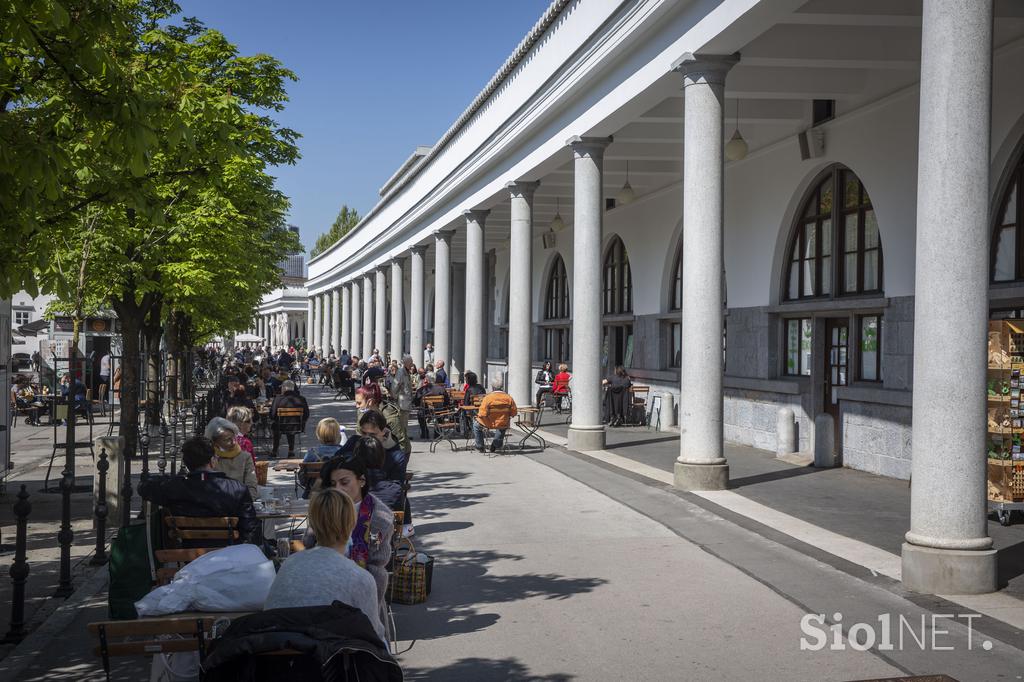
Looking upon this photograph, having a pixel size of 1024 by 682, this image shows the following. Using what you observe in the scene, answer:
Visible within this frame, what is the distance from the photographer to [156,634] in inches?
197

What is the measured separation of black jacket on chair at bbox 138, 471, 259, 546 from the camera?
6746 mm

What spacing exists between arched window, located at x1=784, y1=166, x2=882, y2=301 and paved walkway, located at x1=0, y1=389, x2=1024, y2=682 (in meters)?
6.54

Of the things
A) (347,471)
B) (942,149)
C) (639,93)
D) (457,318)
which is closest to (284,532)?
(347,471)

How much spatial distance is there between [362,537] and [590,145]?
1262 centimetres

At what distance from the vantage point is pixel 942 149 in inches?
301

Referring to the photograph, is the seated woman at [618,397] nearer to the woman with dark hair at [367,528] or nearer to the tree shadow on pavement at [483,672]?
the woman with dark hair at [367,528]

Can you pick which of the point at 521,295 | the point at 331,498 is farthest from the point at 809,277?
the point at 331,498

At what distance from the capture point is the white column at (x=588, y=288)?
1775 cm

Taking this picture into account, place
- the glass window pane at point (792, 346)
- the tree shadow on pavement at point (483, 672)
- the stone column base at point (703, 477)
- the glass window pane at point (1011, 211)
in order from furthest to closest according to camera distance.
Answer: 1. the glass window pane at point (792, 346)
2. the stone column base at point (703, 477)
3. the glass window pane at point (1011, 211)
4. the tree shadow on pavement at point (483, 672)

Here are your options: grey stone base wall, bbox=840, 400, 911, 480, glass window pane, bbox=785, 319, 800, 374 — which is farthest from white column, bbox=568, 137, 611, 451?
grey stone base wall, bbox=840, 400, 911, 480

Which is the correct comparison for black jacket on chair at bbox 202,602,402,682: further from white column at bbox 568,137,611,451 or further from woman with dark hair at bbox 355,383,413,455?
white column at bbox 568,137,611,451

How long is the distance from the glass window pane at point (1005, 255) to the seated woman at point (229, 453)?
9810 millimetres

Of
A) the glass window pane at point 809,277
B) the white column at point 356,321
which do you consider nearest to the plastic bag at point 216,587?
the glass window pane at point 809,277

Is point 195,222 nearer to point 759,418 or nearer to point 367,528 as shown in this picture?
point 759,418
